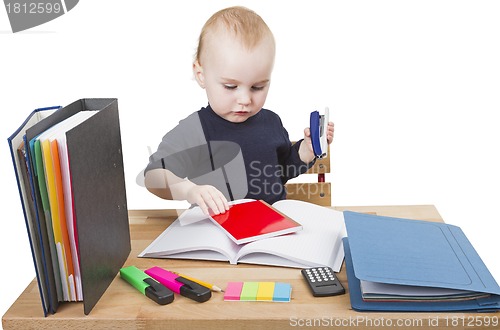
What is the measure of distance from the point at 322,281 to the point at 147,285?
0.41 m

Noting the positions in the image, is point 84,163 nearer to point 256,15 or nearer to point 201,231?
point 201,231

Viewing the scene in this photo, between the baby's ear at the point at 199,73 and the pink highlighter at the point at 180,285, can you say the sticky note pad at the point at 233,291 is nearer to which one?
the pink highlighter at the point at 180,285

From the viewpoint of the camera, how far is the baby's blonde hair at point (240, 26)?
1974 millimetres

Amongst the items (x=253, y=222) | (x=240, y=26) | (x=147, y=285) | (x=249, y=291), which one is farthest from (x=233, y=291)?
(x=240, y=26)

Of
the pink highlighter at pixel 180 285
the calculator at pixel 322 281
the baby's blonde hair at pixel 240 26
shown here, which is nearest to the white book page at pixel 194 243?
the pink highlighter at pixel 180 285

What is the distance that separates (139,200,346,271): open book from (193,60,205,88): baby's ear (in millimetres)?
493

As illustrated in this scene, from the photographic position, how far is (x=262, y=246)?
170cm

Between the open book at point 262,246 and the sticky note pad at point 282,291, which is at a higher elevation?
the sticky note pad at point 282,291

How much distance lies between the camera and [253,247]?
169cm

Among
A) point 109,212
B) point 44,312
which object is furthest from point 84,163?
point 44,312

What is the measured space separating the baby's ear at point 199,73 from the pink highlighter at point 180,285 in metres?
0.72

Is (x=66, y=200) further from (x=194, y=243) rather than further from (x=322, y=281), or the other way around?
(x=322, y=281)

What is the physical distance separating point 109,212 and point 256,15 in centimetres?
82

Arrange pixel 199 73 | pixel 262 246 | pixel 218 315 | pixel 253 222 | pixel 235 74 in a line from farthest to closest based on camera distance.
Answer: pixel 199 73
pixel 235 74
pixel 253 222
pixel 262 246
pixel 218 315
